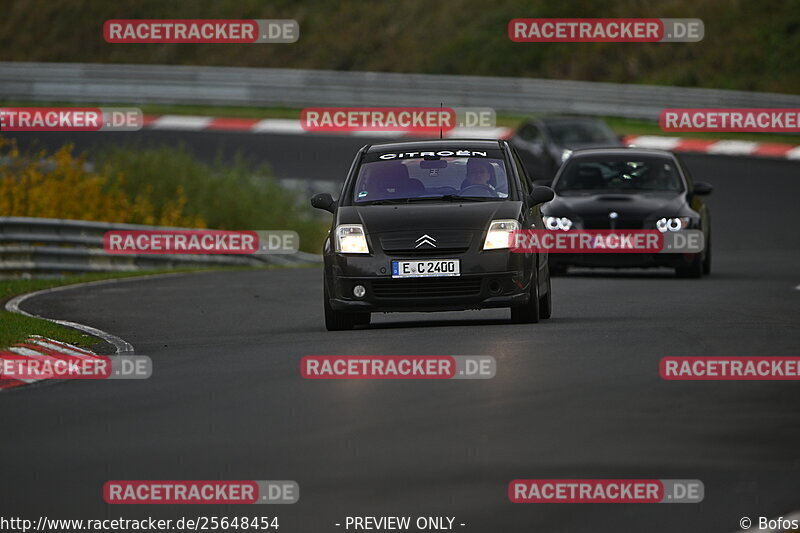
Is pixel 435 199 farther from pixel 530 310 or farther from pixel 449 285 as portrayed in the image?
pixel 530 310

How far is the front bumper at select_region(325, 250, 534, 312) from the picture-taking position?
1444cm

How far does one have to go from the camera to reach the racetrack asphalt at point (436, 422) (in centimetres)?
803

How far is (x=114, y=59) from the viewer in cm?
6319

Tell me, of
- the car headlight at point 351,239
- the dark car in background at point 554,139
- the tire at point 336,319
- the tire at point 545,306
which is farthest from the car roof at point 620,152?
the dark car in background at point 554,139

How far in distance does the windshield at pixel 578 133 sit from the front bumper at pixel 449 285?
20.6m

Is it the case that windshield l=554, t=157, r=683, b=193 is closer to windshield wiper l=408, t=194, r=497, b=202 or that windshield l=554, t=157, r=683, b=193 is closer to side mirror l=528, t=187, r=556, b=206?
side mirror l=528, t=187, r=556, b=206

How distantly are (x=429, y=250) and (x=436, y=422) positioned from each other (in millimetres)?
4570

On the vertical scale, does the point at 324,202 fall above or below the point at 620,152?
below

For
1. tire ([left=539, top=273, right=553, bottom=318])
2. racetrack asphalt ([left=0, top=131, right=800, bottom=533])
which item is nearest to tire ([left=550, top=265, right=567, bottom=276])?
racetrack asphalt ([left=0, top=131, right=800, bottom=533])

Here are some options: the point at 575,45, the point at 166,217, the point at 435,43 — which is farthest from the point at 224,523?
the point at 435,43

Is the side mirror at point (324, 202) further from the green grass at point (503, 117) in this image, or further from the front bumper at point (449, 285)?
the green grass at point (503, 117)

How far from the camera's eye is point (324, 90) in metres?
47.7

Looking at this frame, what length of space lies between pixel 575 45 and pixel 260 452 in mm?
44869

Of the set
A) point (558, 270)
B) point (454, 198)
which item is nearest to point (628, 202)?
point (558, 270)
